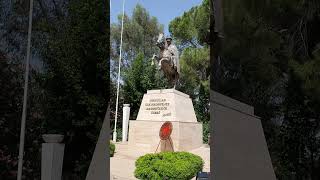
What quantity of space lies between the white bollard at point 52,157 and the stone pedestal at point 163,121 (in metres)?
5.35

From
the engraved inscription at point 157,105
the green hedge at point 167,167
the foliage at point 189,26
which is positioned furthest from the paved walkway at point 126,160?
the foliage at point 189,26

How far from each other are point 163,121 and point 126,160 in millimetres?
1318

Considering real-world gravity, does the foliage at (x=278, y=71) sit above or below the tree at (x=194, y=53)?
below

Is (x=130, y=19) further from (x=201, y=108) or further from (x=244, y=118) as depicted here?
(x=244, y=118)

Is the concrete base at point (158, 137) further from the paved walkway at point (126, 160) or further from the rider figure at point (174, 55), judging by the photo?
the rider figure at point (174, 55)

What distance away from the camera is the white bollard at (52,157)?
16.2ft

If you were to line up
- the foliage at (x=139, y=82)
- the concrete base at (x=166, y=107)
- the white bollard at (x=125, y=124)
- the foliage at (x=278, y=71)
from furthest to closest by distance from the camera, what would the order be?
1. the foliage at (x=139, y=82)
2. the white bollard at (x=125, y=124)
3. the concrete base at (x=166, y=107)
4. the foliage at (x=278, y=71)

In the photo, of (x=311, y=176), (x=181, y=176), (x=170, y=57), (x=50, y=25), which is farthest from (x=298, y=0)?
(x=170, y=57)


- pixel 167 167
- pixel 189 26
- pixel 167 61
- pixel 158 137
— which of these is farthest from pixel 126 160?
pixel 189 26

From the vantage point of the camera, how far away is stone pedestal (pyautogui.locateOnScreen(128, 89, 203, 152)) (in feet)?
34.0

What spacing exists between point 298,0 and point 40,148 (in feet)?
10.6

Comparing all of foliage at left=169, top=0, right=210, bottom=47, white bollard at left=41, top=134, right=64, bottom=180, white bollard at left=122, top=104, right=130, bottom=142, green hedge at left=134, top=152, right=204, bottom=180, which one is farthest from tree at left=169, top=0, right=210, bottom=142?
white bollard at left=41, top=134, right=64, bottom=180

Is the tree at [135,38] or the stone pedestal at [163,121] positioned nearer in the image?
the stone pedestal at [163,121]

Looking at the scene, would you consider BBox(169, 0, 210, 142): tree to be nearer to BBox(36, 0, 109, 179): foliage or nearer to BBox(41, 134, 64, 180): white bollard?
BBox(36, 0, 109, 179): foliage
